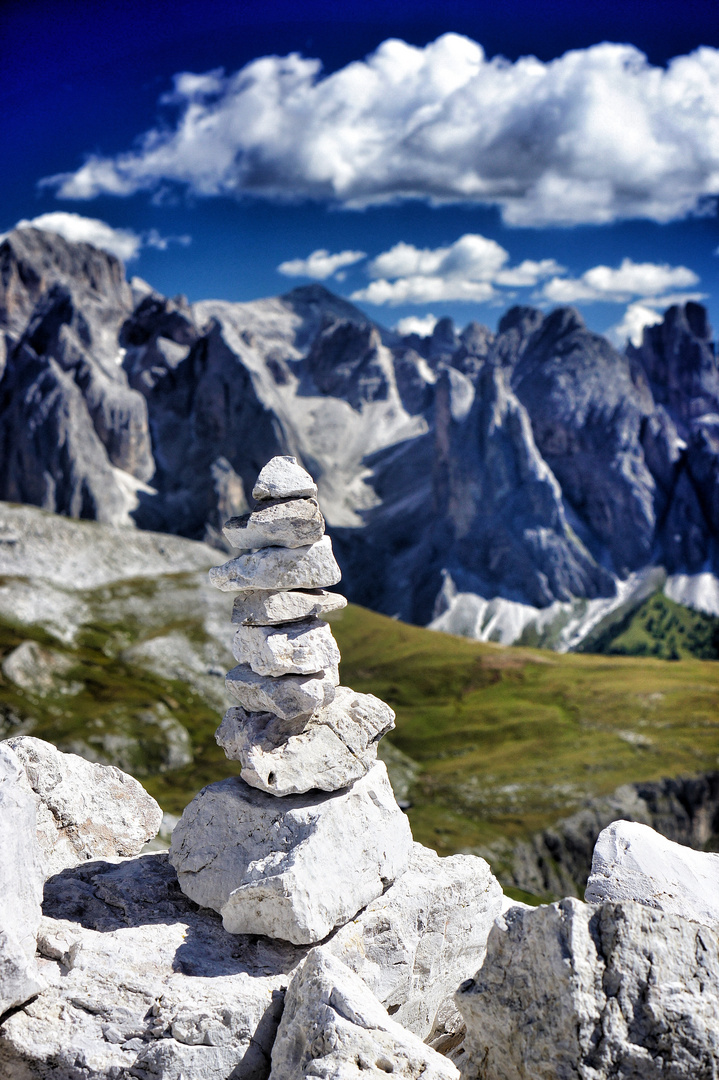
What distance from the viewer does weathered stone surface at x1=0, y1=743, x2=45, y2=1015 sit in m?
11.7

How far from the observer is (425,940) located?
15.6m

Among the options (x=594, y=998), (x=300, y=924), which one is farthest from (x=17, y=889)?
(x=594, y=998)

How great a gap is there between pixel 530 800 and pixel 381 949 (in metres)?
116

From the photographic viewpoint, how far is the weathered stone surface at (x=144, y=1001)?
11.7 meters

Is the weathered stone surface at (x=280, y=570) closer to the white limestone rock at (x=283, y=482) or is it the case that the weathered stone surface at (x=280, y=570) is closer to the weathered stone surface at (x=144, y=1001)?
the white limestone rock at (x=283, y=482)

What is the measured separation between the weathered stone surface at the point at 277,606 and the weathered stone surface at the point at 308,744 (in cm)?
206

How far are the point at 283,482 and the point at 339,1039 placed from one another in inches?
411

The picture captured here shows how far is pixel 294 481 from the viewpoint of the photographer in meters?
17.7

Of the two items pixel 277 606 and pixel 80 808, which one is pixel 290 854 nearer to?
pixel 277 606

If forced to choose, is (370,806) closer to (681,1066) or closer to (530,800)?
(681,1066)

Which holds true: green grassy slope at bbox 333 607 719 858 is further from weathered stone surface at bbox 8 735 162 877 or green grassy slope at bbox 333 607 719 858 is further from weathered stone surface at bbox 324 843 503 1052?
weathered stone surface at bbox 324 843 503 1052

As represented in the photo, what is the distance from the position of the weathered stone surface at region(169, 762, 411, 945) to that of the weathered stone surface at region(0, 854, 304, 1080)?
704 millimetres

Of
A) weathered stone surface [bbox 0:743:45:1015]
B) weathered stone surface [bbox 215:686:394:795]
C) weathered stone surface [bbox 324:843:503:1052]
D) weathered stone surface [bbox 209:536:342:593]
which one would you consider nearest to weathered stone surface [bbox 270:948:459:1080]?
weathered stone surface [bbox 324:843:503:1052]

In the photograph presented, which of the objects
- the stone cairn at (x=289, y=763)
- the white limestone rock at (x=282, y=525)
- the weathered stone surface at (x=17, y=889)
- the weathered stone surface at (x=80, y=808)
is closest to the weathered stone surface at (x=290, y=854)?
the stone cairn at (x=289, y=763)
